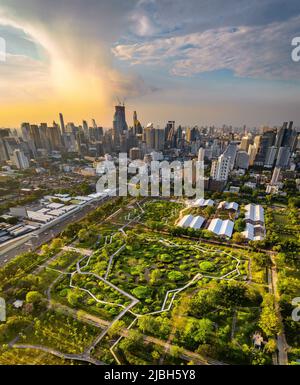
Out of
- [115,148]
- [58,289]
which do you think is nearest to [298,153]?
[115,148]

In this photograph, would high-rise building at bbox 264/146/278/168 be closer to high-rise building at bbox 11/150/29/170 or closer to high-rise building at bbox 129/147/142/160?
high-rise building at bbox 129/147/142/160

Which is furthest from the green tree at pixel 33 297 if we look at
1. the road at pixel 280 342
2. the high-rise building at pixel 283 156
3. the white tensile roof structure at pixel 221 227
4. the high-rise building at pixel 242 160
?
the high-rise building at pixel 283 156

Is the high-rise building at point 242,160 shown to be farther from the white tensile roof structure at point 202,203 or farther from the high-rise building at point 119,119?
the high-rise building at point 119,119

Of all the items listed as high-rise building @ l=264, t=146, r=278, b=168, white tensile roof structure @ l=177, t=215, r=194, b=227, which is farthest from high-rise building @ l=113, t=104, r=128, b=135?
white tensile roof structure @ l=177, t=215, r=194, b=227

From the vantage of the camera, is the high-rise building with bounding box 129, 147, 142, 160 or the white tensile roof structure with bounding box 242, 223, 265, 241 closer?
the white tensile roof structure with bounding box 242, 223, 265, 241

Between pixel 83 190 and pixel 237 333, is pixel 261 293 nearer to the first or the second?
pixel 237 333

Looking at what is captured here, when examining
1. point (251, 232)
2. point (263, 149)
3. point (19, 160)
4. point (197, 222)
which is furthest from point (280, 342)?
point (19, 160)

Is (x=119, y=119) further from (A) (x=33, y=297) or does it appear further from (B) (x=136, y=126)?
(A) (x=33, y=297)
